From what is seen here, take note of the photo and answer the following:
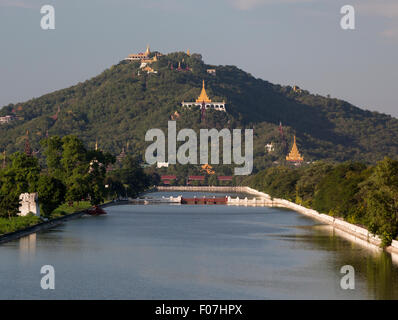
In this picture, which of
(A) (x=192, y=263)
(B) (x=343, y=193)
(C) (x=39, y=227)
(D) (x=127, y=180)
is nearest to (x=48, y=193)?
(C) (x=39, y=227)

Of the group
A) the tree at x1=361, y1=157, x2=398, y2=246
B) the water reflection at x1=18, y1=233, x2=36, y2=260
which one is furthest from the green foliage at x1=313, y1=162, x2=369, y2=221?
the water reflection at x1=18, y1=233, x2=36, y2=260

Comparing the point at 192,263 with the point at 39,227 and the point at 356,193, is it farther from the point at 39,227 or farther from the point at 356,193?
the point at 39,227

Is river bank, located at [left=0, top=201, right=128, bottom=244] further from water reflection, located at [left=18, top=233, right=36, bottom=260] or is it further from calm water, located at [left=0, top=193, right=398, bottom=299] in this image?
calm water, located at [left=0, top=193, right=398, bottom=299]

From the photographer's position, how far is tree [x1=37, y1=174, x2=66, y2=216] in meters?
92.7

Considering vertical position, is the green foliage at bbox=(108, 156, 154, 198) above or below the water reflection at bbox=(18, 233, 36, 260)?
above

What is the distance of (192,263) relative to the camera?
208ft

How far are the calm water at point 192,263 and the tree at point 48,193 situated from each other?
12.7ft

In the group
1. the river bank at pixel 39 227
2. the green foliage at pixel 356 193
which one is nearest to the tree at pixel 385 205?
the green foliage at pixel 356 193

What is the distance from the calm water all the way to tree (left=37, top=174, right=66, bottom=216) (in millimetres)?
3869

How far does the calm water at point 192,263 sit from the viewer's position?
50.2 m

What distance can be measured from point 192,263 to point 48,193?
111 ft

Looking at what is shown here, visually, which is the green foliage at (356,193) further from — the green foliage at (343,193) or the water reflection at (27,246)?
the water reflection at (27,246)
